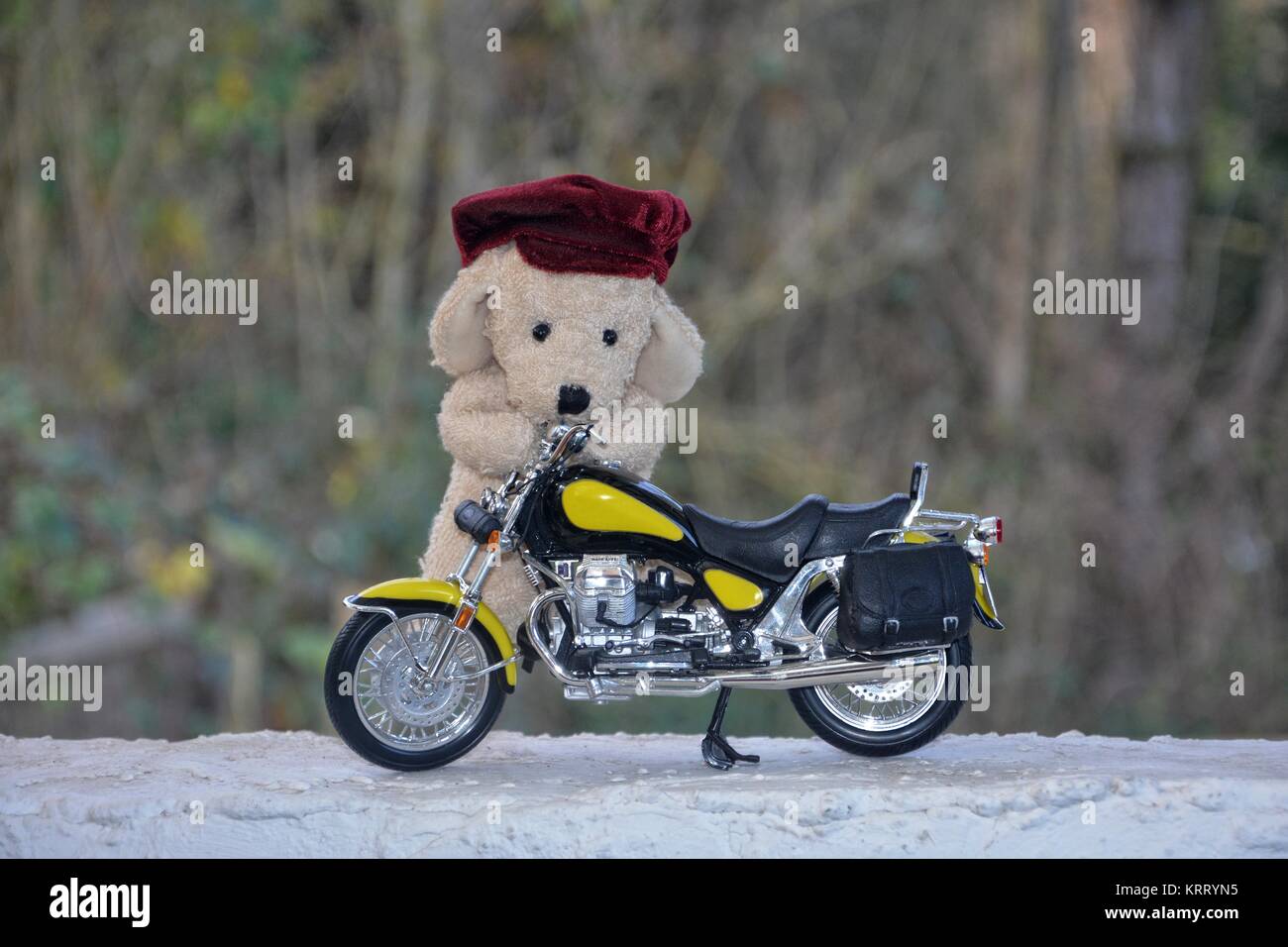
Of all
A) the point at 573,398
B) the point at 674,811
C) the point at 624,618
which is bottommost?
the point at 674,811

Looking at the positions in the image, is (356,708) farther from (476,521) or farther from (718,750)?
(718,750)

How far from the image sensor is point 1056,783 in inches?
158

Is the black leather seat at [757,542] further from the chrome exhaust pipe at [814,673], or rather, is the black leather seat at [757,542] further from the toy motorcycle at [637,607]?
Result: the chrome exhaust pipe at [814,673]

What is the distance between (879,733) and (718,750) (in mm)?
478

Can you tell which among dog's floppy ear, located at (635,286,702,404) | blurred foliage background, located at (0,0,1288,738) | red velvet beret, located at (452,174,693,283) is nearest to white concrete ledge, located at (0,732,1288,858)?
dog's floppy ear, located at (635,286,702,404)

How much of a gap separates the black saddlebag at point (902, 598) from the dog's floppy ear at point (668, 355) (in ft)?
2.84

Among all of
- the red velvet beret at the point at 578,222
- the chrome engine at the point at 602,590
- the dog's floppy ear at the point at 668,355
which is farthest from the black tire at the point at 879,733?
the red velvet beret at the point at 578,222

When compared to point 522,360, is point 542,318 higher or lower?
higher

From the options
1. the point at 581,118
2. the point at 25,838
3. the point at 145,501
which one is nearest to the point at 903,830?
the point at 25,838

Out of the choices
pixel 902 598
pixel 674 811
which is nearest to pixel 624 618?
pixel 674 811

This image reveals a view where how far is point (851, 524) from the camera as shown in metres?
4.35

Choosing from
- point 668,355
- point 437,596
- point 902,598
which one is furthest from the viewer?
point 668,355

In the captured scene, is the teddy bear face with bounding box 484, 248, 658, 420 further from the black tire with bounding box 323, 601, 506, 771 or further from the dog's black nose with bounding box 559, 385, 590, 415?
the black tire with bounding box 323, 601, 506, 771

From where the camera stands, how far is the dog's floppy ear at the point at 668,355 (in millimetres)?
4621
